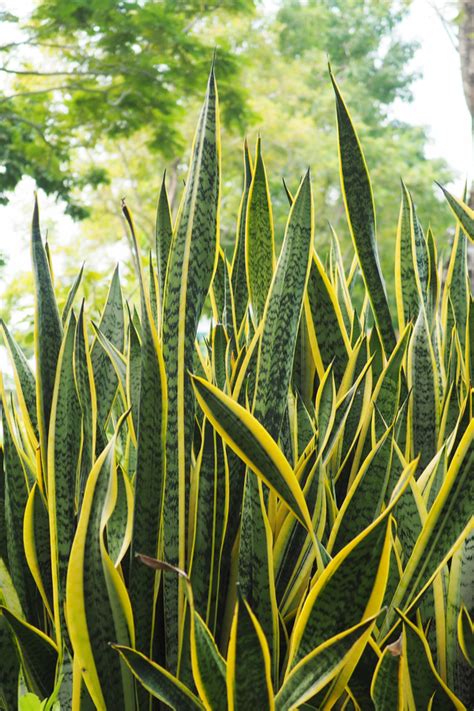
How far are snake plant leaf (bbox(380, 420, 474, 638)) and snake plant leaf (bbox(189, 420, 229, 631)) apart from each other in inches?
5.2

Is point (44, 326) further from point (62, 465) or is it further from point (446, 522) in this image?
point (446, 522)

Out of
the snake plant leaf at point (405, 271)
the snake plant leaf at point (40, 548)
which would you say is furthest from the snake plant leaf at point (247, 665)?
the snake plant leaf at point (405, 271)

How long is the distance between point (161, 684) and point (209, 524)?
0.12 metres

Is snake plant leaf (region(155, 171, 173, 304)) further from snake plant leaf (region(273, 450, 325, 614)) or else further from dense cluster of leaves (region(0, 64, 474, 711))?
snake plant leaf (region(273, 450, 325, 614))

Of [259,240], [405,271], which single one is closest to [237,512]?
[259,240]

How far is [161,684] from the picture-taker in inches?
16.9

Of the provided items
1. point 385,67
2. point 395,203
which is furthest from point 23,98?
point 385,67

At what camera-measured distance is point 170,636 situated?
520 millimetres

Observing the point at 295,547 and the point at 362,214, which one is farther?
the point at 362,214

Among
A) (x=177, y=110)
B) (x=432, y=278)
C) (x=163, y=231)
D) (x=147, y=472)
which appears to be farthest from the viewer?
(x=177, y=110)

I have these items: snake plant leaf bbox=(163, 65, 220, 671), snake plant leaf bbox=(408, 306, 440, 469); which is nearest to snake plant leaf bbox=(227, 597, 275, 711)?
snake plant leaf bbox=(163, 65, 220, 671)

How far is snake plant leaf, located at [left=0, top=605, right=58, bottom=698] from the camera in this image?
0.51m

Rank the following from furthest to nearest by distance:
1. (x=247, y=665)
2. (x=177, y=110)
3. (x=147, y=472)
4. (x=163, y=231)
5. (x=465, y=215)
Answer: (x=177, y=110) → (x=163, y=231) → (x=465, y=215) → (x=147, y=472) → (x=247, y=665)

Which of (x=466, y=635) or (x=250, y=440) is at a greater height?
(x=250, y=440)
